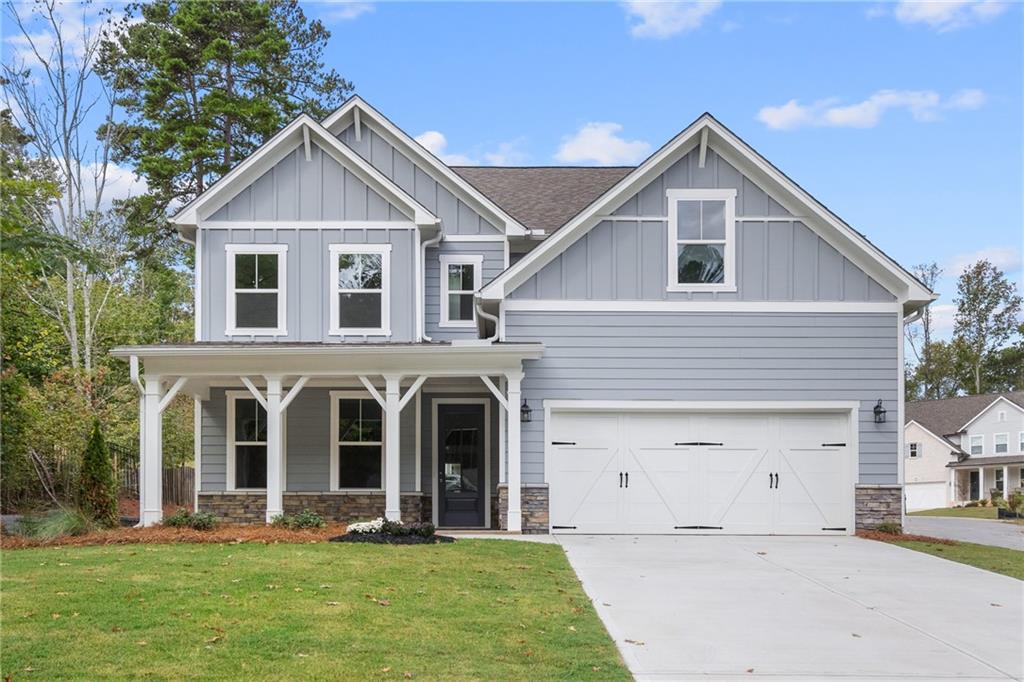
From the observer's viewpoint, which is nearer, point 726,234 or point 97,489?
point 97,489

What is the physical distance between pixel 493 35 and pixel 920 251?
153ft

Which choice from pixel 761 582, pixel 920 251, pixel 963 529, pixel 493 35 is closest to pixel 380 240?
pixel 493 35

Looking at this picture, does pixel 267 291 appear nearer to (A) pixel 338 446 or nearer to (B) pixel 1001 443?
(A) pixel 338 446

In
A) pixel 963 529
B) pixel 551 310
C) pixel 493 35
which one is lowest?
pixel 963 529

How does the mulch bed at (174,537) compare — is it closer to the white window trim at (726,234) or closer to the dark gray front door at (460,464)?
the dark gray front door at (460,464)

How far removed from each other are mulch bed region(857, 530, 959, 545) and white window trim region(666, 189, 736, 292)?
15.0 ft

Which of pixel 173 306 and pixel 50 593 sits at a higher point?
pixel 173 306

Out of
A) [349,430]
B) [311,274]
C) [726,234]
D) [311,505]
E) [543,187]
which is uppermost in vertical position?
[543,187]

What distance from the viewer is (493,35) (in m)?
18.9

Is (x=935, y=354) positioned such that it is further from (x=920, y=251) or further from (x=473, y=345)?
(x=473, y=345)

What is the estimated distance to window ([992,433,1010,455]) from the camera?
49656 millimetres

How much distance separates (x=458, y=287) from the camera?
18.8 metres

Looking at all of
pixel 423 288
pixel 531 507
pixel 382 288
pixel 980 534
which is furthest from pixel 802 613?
pixel 980 534

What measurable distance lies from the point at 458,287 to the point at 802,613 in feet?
35.3
